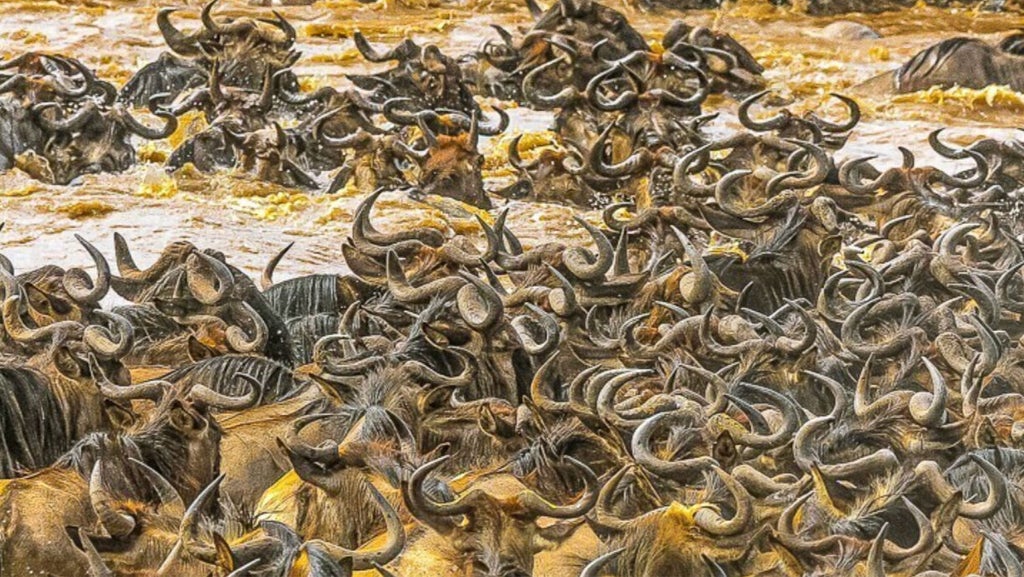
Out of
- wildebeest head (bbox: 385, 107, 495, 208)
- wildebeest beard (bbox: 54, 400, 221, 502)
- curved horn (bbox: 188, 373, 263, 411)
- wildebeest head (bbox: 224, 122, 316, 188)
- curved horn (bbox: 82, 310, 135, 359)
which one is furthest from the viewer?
wildebeest head (bbox: 224, 122, 316, 188)

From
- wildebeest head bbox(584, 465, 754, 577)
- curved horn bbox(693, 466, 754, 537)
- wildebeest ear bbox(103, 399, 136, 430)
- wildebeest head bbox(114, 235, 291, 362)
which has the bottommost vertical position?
wildebeest head bbox(114, 235, 291, 362)

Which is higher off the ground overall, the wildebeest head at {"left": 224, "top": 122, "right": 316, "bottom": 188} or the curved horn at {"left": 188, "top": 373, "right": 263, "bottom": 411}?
the curved horn at {"left": 188, "top": 373, "right": 263, "bottom": 411}

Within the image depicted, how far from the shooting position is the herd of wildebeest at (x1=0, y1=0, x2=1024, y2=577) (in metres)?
5.03

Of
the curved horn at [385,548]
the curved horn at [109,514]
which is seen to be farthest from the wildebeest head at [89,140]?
the curved horn at [385,548]

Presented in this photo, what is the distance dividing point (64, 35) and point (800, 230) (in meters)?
8.28

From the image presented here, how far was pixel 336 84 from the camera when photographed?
13.5 m

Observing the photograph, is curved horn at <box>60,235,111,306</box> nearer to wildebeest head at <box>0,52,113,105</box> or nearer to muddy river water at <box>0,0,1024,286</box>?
muddy river water at <box>0,0,1024,286</box>

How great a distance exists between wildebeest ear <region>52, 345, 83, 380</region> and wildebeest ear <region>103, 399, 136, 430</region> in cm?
25

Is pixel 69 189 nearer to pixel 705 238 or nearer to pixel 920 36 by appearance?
pixel 705 238

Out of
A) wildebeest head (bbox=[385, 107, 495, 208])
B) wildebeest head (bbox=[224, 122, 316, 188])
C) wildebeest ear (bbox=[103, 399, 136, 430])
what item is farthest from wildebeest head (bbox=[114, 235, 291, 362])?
wildebeest head (bbox=[224, 122, 316, 188])

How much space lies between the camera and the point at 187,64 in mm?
13008

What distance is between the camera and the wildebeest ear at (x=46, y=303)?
23.8 feet

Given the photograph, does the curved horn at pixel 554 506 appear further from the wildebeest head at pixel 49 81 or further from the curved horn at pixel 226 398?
the wildebeest head at pixel 49 81

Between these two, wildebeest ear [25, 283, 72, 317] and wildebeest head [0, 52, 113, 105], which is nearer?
wildebeest ear [25, 283, 72, 317]
